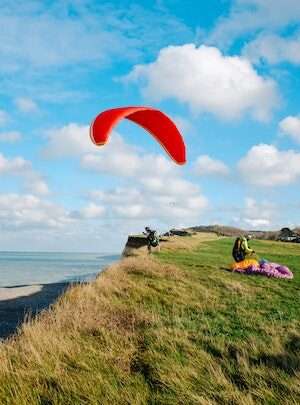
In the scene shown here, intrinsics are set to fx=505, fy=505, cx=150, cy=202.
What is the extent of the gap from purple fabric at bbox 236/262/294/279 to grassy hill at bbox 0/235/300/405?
5009mm

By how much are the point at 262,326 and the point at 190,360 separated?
159 inches

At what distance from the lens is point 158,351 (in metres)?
11.1

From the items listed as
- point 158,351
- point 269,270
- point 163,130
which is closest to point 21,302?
point 269,270

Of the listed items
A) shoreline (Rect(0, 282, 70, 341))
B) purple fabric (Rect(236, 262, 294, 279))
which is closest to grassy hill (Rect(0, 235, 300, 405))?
shoreline (Rect(0, 282, 70, 341))

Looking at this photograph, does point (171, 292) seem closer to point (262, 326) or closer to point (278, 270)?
point (262, 326)

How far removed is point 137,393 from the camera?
28.2 ft

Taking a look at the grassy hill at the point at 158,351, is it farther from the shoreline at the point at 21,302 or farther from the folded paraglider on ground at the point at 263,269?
the folded paraglider on ground at the point at 263,269

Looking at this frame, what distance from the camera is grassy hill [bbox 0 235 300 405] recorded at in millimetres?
8742

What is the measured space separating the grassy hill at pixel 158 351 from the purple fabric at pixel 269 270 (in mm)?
5009

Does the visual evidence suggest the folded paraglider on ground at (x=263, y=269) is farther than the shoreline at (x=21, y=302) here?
Yes

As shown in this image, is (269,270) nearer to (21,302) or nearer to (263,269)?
(263,269)

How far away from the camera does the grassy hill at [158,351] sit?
28.7ft

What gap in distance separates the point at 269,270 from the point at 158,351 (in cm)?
1410

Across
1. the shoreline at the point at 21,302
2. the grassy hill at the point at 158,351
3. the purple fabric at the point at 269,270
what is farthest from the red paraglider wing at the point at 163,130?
the purple fabric at the point at 269,270
